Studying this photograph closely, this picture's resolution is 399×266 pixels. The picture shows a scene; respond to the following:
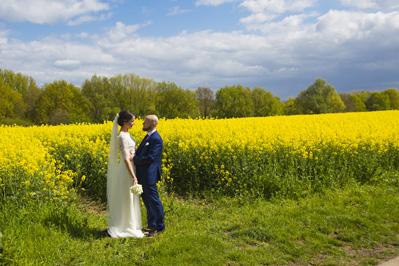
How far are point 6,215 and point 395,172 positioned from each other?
958 cm

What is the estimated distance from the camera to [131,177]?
5023mm

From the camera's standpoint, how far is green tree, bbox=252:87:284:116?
50750 millimetres

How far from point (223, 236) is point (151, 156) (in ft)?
5.64

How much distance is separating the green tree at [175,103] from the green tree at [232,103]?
473cm

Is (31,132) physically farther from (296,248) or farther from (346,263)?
(346,263)

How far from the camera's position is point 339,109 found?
54719 mm

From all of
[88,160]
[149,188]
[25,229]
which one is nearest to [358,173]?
[149,188]

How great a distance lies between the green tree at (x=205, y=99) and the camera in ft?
172

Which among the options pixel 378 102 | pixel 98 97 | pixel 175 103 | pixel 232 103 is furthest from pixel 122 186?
pixel 378 102

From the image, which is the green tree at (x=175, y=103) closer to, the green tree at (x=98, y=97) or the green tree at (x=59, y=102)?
the green tree at (x=98, y=97)

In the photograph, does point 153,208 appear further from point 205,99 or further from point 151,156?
point 205,99

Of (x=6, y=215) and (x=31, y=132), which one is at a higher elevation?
(x=31, y=132)

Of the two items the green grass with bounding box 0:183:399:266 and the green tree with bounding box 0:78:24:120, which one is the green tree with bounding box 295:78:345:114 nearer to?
the green tree with bounding box 0:78:24:120

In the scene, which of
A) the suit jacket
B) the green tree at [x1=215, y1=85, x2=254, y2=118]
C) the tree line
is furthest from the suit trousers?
the green tree at [x1=215, y1=85, x2=254, y2=118]
